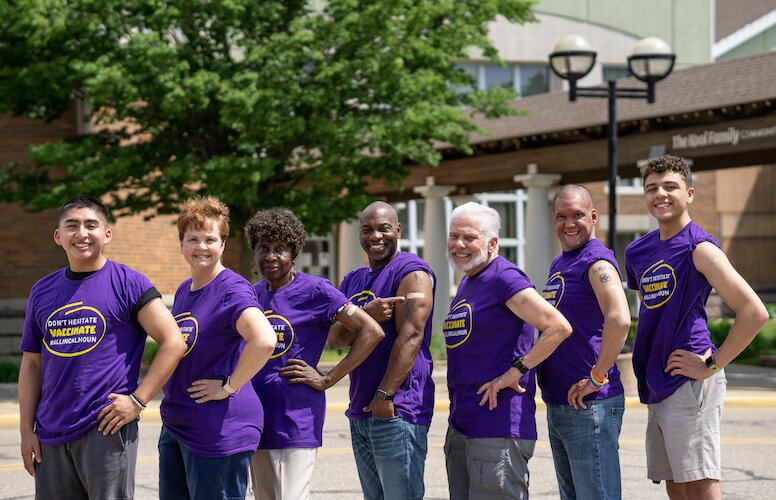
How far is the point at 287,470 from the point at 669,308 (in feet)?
6.34

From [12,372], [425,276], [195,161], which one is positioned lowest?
[12,372]

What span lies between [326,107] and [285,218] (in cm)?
1287

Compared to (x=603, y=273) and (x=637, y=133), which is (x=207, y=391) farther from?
(x=637, y=133)

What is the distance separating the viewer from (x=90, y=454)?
181 inches

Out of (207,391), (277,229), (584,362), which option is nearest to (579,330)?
(584,362)

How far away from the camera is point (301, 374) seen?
507 centimetres

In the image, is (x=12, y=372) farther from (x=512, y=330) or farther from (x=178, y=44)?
(x=512, y=330)

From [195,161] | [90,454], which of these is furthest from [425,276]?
[195,161]

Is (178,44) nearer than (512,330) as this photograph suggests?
No

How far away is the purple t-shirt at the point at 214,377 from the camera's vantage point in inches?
188

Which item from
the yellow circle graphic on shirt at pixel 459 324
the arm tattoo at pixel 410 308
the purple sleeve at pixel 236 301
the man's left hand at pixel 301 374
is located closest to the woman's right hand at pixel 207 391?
the purple sleeve at pixel 236 301

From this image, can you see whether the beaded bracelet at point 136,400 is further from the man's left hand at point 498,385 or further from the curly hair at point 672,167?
the curly hair at point 672,167

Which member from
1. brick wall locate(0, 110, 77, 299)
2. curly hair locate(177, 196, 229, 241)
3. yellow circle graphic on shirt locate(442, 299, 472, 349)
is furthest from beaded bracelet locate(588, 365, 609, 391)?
brick wall locate(0, 110, 77, 299)

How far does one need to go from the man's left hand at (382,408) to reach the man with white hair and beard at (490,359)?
300 millimetres
